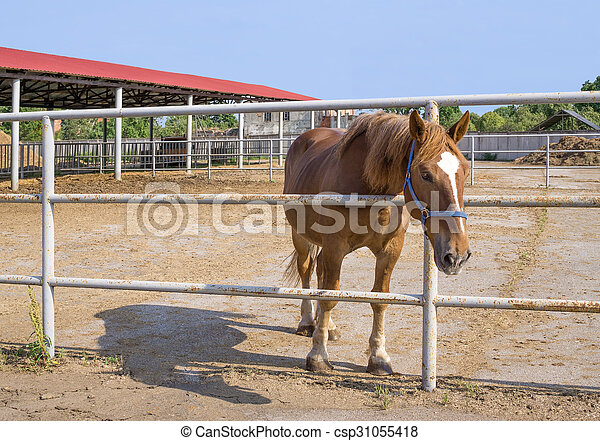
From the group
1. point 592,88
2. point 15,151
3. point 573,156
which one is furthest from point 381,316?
point 592,88

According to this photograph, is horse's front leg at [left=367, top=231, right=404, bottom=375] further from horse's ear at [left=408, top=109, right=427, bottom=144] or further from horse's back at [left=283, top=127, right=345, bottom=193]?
horse's ear at [left=408, top=109, right=427, bottom=144]

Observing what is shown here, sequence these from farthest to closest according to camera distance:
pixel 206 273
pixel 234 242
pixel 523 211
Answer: pixel 523 211
pixel 234 242
pixel 206 273

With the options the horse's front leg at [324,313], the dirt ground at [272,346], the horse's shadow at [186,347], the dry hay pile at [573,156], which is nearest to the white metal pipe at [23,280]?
the dirt ground at [272,346]

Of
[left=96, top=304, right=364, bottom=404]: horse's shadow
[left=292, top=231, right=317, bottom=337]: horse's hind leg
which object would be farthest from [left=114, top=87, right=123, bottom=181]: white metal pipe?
[left=292, top=231, right=317, bottom=337]: horse's hind leg

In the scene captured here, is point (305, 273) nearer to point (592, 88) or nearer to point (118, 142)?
point (118, 142)

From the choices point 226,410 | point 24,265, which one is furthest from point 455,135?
point 24,265

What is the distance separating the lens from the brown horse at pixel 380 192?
8.09 feet

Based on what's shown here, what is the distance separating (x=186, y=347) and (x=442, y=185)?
211 cm

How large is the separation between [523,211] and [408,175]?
9.79 metres

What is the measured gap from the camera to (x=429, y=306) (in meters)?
2.87

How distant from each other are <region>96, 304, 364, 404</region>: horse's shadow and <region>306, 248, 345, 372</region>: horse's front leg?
0.16 metres

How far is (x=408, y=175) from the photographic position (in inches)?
105

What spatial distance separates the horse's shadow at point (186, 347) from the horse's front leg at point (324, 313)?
16 centimetres
